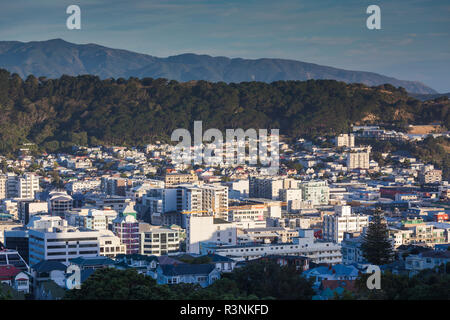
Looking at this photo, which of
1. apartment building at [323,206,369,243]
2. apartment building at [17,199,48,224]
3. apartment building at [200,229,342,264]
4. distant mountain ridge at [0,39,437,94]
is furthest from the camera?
distant mountain ridge at [0,39,437,94]

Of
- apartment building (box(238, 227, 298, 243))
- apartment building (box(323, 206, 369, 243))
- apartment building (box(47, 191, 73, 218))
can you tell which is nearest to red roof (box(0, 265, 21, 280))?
apartment building (box(238, 227, 298, 243))

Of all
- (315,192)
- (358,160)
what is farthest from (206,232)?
(358,160)

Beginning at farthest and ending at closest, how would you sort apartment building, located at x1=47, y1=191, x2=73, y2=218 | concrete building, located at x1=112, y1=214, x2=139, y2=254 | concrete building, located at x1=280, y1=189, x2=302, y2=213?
1. concrete building, located at x1=280, y1=189, x2=302, y2=213
2. apartment building, located at x1=47, y1=191, x2=73, y2=218
3. concrete building, located at x1=112, y1=214, x2=139, y2=254

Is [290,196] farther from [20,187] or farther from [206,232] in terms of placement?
[206,232]

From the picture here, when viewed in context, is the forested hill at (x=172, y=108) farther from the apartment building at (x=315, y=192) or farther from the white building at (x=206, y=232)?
the white building at (x=206, y=232)

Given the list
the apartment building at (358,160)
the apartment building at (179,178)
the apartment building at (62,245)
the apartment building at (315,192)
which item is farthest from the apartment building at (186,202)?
the apartment building at (358,160)

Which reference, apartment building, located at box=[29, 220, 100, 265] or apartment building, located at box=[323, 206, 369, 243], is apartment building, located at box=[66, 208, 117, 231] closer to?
apartment building, located at box=[29, 220, 100, 265]
